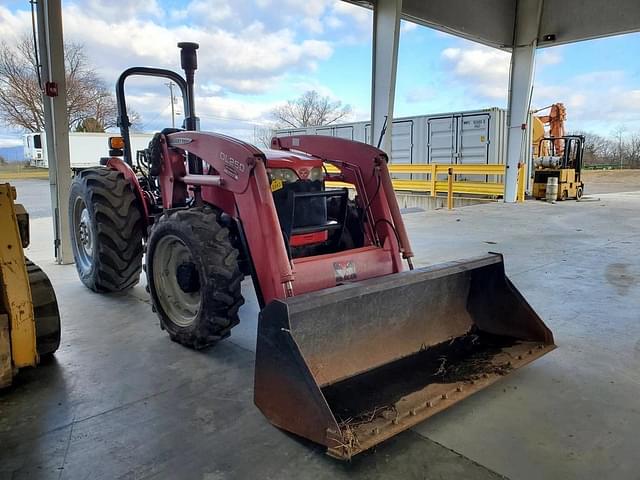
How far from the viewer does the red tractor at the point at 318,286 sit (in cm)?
199

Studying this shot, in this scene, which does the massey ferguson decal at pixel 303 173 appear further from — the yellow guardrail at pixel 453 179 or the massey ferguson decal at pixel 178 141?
the yellow guardrail at pixel 453 179

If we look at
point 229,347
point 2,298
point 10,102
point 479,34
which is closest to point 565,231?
point 479,34

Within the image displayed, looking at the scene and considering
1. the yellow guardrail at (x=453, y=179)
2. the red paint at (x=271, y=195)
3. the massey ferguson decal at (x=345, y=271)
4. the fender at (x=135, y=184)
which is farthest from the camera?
the yellow guardrail at (x=453, y=179)

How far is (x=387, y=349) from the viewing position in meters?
2.54

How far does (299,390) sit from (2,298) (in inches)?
65.7

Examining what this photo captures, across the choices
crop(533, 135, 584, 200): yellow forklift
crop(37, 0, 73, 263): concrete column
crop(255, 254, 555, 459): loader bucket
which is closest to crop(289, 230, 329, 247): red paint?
crop(255, 254, 555, 459): loader bucket

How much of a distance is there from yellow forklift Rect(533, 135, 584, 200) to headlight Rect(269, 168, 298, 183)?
40.5ft

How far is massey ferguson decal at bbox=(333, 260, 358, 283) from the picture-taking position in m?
2.87

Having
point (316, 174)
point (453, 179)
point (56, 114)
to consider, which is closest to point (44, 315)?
point (316, 174)

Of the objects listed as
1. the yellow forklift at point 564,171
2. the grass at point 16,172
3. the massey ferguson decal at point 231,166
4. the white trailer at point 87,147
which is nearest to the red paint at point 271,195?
the massey ferguson decal at point 231,166

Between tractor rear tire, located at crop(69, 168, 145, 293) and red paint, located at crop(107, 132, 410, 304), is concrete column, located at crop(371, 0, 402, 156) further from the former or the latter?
tractor rear tire, located at crop(69, 168, 145, 293)

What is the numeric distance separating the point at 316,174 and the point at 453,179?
1174 centimetres

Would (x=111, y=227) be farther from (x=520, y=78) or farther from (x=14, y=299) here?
(x=520, y=78)

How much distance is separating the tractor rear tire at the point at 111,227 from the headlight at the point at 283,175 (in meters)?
1.59
